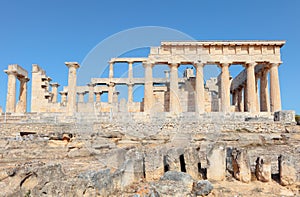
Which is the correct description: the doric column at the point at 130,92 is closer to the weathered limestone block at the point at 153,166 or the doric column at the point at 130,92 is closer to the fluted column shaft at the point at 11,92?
the fluted column shaft at the point at 11,92

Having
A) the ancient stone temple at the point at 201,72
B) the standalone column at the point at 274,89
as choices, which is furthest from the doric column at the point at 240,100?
the standalone column at the point at 274,89

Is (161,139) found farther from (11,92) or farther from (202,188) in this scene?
(11,92)

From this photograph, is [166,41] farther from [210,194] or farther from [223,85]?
[210,194]

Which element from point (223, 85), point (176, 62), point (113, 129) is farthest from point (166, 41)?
point (113, 129)

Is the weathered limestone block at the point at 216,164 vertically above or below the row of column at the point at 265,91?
below

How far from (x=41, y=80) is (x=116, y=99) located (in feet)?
33.9

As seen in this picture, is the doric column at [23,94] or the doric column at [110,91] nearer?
the doric column at [23,94]

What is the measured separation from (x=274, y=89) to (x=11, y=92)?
25119 mm

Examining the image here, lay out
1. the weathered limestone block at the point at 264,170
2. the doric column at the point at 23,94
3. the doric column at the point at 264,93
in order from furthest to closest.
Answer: the doric column at the point at 23,94 → the doric column at the point at 264,93 → the weathered limestone block at the point at 264,170

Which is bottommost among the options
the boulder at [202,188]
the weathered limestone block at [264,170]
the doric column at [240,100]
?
the boulder at [202,188]

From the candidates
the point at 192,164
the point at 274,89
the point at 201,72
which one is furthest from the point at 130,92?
the point at 192,164

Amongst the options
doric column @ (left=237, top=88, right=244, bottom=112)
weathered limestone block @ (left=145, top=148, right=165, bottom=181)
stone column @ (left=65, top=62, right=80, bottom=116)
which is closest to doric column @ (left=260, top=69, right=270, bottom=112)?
doric column @ (left=237, top=88, right=244, bottom=112)

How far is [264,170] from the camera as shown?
8133mm

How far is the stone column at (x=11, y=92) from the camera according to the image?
26.2 metres
